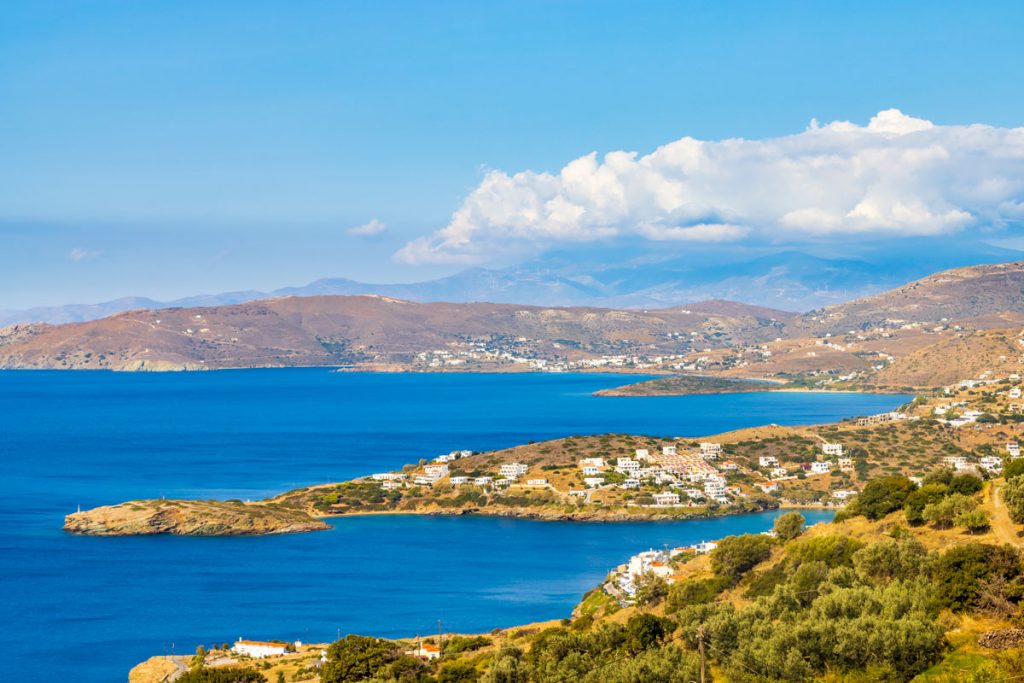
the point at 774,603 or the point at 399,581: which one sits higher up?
the point at 774,603

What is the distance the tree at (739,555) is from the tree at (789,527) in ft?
6.29

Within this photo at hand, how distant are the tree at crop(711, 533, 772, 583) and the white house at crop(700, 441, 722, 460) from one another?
62.5 meters

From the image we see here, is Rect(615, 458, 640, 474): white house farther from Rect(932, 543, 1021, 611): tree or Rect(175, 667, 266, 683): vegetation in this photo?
Rect(932, 543, 1021, 611): tree

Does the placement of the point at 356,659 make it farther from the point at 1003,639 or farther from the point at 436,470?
the point at 436,470

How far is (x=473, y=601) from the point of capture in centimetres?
6675

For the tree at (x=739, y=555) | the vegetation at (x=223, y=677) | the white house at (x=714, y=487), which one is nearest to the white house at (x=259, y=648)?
the vegetation at (x=223, y=677)

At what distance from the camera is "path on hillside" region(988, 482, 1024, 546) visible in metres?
35.2

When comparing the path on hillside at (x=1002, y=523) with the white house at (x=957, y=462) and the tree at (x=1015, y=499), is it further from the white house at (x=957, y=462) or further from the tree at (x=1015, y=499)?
the white house at (x=957, y=462)

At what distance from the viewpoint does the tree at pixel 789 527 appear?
169 ft

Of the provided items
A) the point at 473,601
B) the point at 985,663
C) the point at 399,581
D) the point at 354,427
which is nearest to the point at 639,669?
the point at 985,663

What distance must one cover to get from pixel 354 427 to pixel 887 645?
150987 millimetres

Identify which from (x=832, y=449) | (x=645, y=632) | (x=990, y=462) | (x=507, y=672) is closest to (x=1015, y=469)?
(x=645, y=632)

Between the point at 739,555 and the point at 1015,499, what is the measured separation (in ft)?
46.6

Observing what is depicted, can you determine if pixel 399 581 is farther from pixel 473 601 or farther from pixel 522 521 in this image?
pixel 522 521
